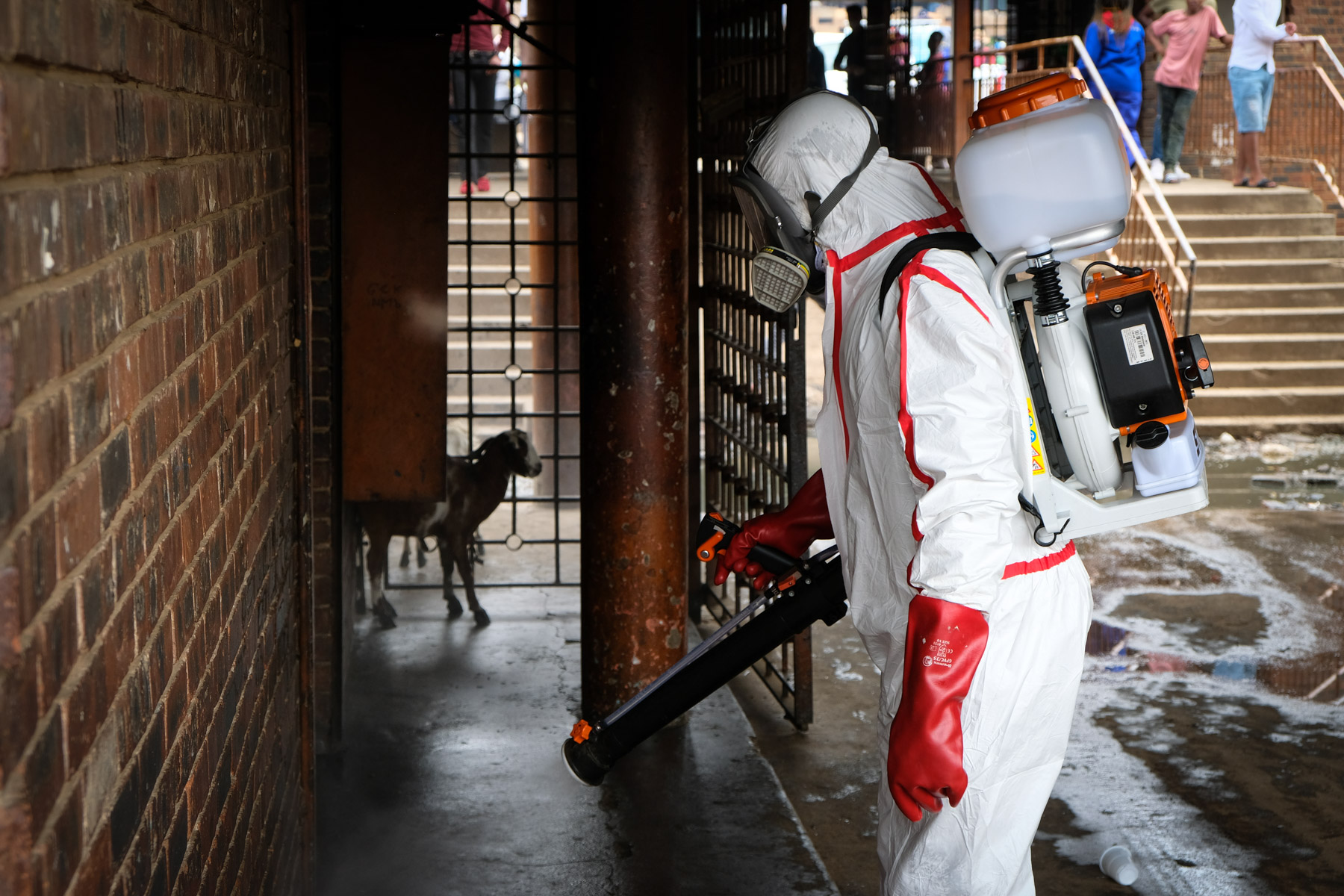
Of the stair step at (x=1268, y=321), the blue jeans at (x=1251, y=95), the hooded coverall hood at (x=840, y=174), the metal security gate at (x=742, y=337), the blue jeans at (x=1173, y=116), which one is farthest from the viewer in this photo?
the blue jeans at (x=1173, y=116)

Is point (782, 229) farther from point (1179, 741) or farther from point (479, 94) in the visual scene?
point (479, 94)

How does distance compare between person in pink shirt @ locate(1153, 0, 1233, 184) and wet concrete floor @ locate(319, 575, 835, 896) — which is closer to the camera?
wet concrete floor @ locate(319, 575, 835, 896)

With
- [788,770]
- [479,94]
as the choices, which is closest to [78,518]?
[788,770]

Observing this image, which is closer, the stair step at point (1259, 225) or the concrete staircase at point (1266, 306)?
the concrete staircase at point (1266, 306)

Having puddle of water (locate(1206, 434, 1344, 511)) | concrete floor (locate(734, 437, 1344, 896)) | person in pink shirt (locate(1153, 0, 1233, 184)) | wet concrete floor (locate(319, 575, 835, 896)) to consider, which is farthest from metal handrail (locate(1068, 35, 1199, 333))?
wet concrete floor (locate(319, 575, 835, 896))

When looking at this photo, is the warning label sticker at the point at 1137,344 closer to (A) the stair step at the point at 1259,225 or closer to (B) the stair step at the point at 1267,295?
(B) the stair step at the point at 1267,295

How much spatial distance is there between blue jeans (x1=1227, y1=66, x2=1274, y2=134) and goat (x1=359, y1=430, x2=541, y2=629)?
923cm

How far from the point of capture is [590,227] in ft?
13.4

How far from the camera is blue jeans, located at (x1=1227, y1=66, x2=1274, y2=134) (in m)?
12.1

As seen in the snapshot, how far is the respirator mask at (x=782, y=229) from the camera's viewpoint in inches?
103

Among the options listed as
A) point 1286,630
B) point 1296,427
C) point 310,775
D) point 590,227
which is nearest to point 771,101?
point 590,227

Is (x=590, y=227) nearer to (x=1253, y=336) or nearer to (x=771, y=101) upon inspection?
(x=771, y=101)

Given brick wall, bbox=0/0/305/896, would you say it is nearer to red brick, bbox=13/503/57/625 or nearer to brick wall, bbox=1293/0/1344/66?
red brick, bbox=13/503/57/625

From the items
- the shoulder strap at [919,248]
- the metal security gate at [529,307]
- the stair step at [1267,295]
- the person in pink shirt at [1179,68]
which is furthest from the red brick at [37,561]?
the person in pink shirt at [1179,68]
